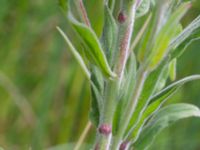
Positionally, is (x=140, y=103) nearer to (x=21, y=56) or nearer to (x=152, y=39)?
(x=152, y=39)

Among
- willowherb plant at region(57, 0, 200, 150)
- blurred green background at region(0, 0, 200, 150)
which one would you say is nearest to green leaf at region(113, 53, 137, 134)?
willowherb plant at region(57, 0, 200, 150)

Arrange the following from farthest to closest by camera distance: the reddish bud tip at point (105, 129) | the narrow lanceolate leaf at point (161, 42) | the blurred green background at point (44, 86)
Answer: the blurred green background at point (44, 86) → the reddish bud tip at point (105, 129) → the narrow lanceolate leaf at point (161, 42)

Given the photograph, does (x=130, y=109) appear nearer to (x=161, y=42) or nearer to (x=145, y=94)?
(x=145, y=94)

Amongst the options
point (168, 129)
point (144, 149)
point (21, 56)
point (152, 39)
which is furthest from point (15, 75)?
point (152, 39)

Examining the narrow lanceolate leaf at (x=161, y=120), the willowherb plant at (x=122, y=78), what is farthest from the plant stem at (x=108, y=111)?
the narrow lanceolate leaf at (x=161, y=120)

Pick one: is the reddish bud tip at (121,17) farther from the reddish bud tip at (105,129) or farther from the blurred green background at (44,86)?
the blurred green background at (44,86)

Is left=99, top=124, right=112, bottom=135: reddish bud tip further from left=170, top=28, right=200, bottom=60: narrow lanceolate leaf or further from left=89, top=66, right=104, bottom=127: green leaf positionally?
left=170, top=28, right=200, bottom=60: narrow lanceolate leaf

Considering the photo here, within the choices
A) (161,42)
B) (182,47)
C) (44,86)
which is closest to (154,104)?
(182,47)
